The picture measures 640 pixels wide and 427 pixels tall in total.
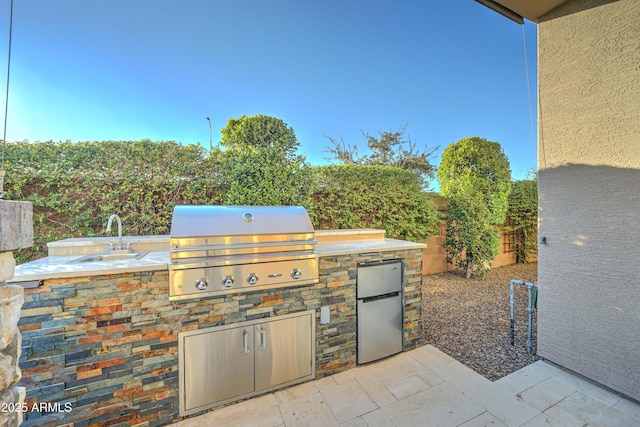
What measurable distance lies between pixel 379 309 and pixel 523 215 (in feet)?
24.4

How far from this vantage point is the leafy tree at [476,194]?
606 cm

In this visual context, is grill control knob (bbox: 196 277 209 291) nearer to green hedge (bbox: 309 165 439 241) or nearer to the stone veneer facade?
the stone veneer facade

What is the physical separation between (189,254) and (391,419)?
7.23 ft

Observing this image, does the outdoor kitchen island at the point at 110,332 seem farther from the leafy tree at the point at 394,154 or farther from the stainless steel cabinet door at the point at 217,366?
the leafy tree at the point at 394,154

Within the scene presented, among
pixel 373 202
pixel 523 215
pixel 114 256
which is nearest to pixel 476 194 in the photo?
pixel 373 202

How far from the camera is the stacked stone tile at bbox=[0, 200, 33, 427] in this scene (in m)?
0.85

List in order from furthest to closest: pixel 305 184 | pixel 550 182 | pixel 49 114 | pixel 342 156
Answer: pixel 342 156, pixel 305 184, pixel 49 114, pixel 550 182

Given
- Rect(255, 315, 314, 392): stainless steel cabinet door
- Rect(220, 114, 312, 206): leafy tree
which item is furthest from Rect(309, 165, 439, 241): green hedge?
Rect(255, 315, 314, 392): stainless steel cabinet door

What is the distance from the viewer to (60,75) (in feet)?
11.1

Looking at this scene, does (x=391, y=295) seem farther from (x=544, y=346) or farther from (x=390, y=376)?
(x=544, y=346)

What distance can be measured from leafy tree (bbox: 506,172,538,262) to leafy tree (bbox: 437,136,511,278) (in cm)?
163

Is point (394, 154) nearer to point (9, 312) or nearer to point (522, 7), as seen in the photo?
point (522, 7)

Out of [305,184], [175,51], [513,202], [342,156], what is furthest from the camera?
[342,156]

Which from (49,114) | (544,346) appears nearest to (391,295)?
(544,346)
